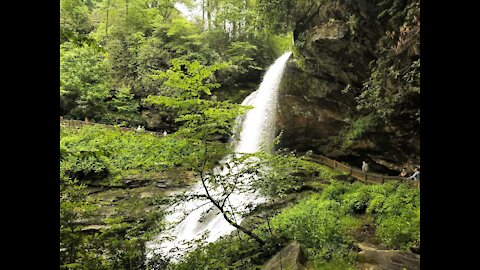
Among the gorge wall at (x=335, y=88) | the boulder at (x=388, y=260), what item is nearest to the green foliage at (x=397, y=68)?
the gorge wall at (x=335, y=88)

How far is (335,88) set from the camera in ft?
52.4

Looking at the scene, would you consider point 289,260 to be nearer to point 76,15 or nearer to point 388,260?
point 388,260

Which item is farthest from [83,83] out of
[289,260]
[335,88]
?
[289,260]

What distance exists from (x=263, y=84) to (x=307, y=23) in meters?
5.97

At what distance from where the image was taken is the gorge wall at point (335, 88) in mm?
12836

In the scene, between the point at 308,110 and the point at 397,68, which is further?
the point at 308,110

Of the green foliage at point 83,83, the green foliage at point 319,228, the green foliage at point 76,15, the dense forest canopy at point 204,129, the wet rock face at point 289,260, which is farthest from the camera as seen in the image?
the green foliage at point 76,15

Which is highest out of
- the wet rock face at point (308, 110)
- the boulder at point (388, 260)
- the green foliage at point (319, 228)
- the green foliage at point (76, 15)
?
the green foliage at point (76, 15)

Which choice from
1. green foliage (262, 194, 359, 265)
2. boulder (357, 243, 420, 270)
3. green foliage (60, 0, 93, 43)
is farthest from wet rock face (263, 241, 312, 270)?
green foliage (60, 0, 93, 43)

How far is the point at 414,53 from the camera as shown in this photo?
1016 centimetres

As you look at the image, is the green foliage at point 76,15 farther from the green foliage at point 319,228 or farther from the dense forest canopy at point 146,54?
the green foliage at point 319,228

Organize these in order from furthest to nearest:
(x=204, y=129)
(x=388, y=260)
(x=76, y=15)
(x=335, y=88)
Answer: (x=76, y=15) < (x=335, y=88) < (x=388, y=260) < (x=204, y=129)
